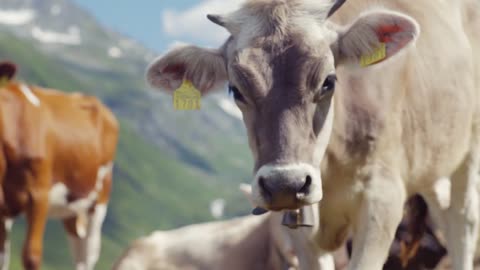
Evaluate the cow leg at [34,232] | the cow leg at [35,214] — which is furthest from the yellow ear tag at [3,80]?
the cow leg at [34,232]

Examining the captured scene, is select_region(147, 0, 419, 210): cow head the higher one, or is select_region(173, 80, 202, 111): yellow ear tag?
select_region(147, 0, 419, 210): cow head

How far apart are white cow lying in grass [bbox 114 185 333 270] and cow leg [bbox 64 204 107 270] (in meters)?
3.19

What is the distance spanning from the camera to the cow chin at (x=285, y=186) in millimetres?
4688

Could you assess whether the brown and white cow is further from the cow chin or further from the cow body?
the cow chin

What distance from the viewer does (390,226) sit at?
5.80 metres

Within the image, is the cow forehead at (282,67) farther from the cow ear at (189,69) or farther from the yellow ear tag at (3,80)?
the yellow ear tag at (3,80)

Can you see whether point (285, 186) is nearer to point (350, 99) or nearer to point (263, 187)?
point (263, 187)

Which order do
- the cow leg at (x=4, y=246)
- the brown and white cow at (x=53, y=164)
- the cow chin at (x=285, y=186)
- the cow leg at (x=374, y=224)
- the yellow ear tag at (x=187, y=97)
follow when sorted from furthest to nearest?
the brown and white cow at (x=53, y=164), the cow leg at (x=4, y=246), the yellow ear tag at (x=187, y=97), the cow leg at (x=374, y=224), the cow chin at (x=285, y=186)

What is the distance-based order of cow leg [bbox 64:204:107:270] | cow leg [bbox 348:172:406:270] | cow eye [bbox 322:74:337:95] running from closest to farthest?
cow eye [bbox 322:74:337:95] → cow leg [bbox 348:172:406:270] → cow leg [bbox 64:204:107:270]

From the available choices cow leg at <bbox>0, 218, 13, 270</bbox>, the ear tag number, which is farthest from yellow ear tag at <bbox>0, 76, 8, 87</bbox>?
cow leg at <bbox>0, 218, 13, 270</bbox>

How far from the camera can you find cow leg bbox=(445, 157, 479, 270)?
7277 millimetres

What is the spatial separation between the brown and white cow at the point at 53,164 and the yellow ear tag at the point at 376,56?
730 centimetres

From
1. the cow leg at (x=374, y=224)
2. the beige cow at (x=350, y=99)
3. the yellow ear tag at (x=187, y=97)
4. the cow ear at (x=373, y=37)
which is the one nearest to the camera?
the beige cow at (x=350, y=99)

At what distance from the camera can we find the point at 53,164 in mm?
13430
